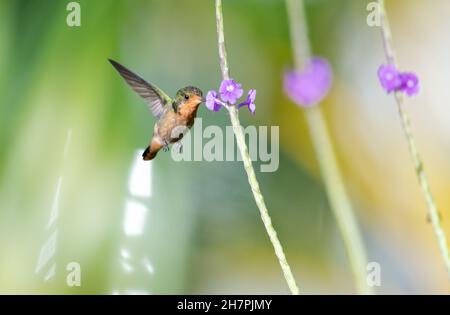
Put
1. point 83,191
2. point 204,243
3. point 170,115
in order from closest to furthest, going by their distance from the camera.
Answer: point 170,115
point 83,191
point 204,243

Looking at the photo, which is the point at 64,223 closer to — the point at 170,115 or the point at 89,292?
the point at 89,292

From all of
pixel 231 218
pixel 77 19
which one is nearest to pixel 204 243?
pixel 231 218

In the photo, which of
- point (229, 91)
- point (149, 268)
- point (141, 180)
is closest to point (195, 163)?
point (141, 180)

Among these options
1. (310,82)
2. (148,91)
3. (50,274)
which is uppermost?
(310,82)

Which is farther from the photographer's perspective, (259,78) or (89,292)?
(259,78)

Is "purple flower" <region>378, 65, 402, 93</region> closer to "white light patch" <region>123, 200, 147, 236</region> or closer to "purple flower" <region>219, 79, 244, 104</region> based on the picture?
"purple flower" <region>219, 79, 244, 104</region>

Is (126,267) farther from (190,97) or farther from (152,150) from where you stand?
(190,97)
